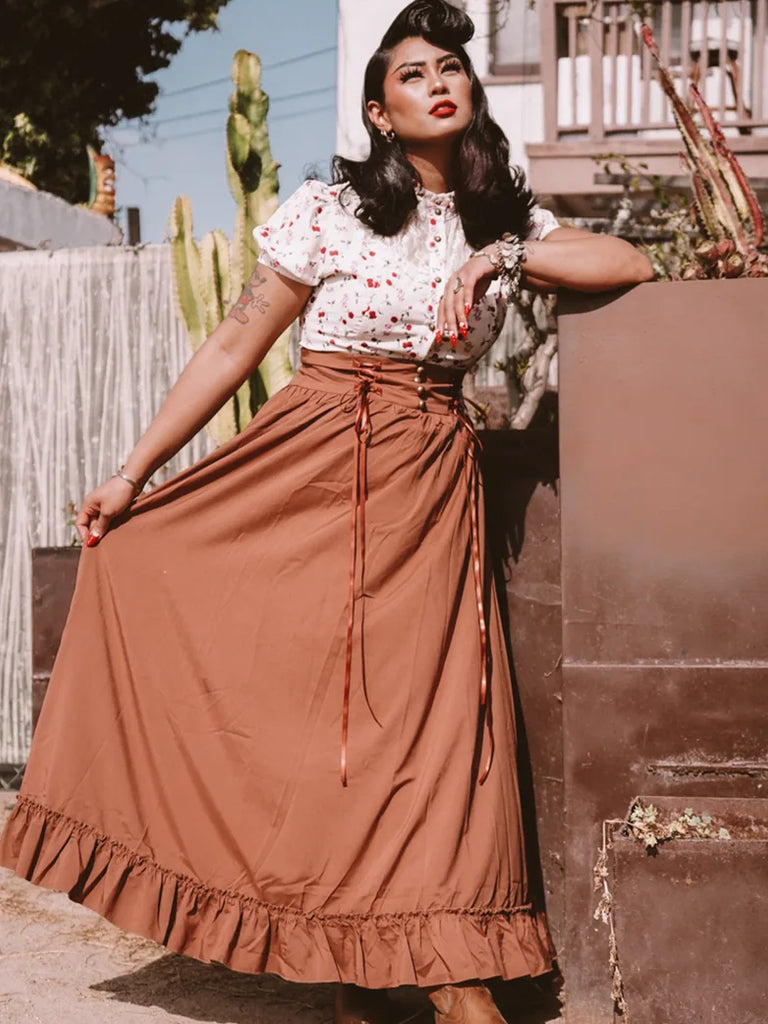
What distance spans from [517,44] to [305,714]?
27.4 ft

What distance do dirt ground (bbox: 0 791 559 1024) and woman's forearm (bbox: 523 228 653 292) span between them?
1.64 meters

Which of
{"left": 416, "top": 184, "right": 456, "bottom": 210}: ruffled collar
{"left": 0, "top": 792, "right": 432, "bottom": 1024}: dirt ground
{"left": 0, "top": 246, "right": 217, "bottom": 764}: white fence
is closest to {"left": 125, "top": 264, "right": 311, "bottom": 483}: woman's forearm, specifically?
{"left": 416, "top": 184, "right": 456, "bottom": 210}: ruffled collar

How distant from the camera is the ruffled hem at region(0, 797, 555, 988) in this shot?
8.59ft

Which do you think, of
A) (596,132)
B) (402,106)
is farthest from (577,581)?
Result: (596,132)

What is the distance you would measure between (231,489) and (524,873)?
1070 mm

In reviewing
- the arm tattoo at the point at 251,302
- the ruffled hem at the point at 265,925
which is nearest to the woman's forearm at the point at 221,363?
the arm tattoo at the point at 251,302

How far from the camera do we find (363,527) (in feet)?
9.29

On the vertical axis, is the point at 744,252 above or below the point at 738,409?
above

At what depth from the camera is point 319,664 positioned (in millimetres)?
2801

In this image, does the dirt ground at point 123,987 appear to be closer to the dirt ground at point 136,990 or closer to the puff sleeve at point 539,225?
the dirt ground at point 136,990

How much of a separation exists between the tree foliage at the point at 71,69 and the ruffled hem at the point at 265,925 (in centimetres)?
1114

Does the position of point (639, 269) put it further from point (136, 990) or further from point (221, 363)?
point (136, 990)

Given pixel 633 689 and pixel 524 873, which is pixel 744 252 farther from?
pixel 524 873

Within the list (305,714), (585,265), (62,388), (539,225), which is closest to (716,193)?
(539,225)
